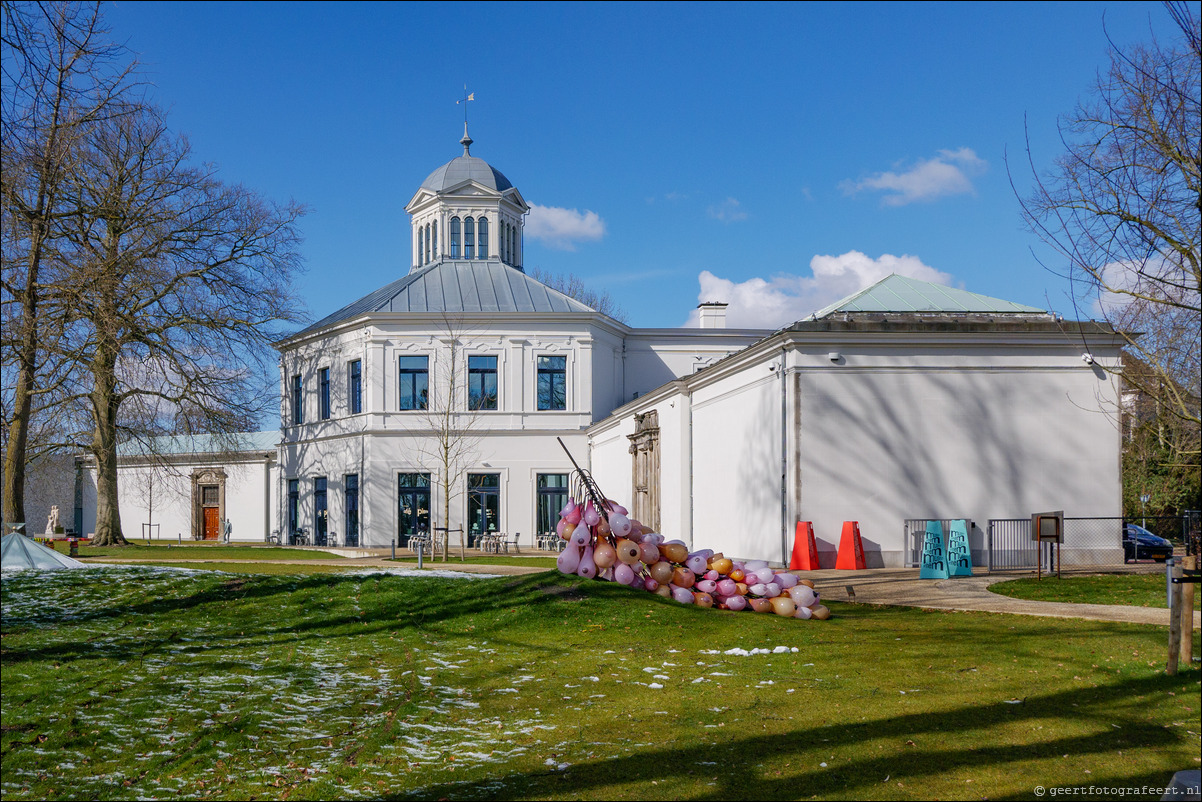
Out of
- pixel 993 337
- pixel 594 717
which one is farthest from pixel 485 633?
pixel 993 337

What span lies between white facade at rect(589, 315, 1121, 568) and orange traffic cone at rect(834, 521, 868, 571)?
13.2 inches

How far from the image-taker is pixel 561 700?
8398 millimetres

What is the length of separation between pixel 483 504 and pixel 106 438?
12393mm

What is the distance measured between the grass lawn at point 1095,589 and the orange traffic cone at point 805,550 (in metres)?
3.73

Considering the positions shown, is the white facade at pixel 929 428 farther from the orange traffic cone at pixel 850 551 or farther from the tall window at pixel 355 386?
the tall window at pixel 355 386

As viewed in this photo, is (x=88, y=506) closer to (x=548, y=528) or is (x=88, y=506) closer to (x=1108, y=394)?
(x=548, y=528)

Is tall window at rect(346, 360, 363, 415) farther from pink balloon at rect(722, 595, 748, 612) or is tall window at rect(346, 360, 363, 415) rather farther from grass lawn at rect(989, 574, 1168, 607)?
grass lawn at rect(989, 574, 1168, 607)

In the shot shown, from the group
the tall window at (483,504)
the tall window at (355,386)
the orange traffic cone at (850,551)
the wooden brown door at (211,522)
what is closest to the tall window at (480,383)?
the tall window at (483,504)

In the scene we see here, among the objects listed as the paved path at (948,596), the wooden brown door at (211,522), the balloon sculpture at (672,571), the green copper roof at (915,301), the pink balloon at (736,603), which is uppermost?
the green copper roof at (915,301)

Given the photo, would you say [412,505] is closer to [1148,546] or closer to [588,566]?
[588,566]

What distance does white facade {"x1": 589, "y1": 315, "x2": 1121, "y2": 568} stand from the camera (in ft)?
65.2

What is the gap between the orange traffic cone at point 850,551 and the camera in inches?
760

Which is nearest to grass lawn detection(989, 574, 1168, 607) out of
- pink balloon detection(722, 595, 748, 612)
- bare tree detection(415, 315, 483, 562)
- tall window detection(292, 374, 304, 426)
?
pink balloon detection(722, 595, 748, 612)

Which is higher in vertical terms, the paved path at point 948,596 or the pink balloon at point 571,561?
the pink balloon at point 571,561
